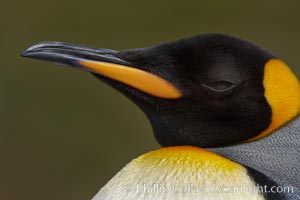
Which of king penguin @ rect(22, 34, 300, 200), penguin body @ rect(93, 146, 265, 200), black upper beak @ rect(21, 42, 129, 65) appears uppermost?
black upper beak @ rect(21, 42, 129, 65)

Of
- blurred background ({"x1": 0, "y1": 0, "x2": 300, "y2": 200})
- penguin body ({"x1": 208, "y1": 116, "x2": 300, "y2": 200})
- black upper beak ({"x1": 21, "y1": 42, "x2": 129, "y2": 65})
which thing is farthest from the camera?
blurred background ({"x1": 0, "y1": 0, "x2": 300, "y2": 200})

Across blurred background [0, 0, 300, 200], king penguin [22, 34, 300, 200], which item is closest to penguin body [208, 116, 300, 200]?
king penguin [22, 34, 300, 200]

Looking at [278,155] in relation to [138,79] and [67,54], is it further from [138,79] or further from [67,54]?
[67,54]

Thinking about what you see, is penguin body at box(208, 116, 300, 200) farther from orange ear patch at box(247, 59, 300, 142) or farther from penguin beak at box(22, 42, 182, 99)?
penguin beak at box(22, 42, 182, 99)

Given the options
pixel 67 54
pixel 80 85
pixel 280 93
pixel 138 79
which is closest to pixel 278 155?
pixel 280 93

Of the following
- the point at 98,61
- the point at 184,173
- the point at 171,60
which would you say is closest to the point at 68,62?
the point at 98,61

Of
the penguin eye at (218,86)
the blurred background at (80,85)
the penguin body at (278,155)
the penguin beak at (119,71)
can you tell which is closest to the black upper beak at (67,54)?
→ the penguin beak at (119,71)

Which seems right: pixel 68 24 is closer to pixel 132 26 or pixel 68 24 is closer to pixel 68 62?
pixel 132 26
